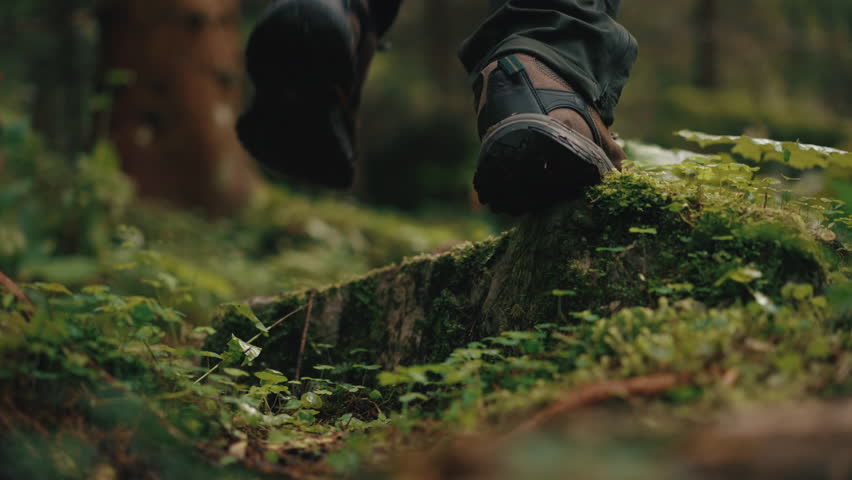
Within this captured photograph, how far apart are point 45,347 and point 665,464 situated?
1.11 m

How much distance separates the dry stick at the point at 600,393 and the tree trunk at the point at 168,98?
6682mm

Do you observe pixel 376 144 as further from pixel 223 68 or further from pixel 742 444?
pixel 742 444

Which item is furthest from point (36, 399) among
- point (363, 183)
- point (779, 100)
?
point (779, 100)

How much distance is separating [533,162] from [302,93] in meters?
1.27

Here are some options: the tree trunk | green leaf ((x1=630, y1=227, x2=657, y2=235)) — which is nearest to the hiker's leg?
green leaf ((x1=630, y1=227, x2=657, y2=235))

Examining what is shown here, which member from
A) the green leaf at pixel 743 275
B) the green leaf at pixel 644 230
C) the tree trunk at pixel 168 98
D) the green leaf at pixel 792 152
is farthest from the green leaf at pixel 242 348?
the tree trunk at pixel 168 98

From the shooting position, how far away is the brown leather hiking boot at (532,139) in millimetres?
1732

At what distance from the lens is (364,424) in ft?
5.52

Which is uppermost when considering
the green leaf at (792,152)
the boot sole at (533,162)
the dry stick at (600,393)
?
the green leaf at (792,152)

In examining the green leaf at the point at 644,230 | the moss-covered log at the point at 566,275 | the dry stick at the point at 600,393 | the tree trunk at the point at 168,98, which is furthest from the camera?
the tree trunk at the point at 168,98

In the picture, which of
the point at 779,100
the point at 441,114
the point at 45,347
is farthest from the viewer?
the point at 779,100

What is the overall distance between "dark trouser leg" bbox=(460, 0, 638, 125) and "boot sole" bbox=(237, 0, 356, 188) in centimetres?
53

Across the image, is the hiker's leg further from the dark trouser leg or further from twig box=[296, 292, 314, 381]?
twig box=[296, 292, 314, 381]

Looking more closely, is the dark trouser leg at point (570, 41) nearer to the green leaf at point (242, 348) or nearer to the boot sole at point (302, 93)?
the boot sole at point (302, 93)
